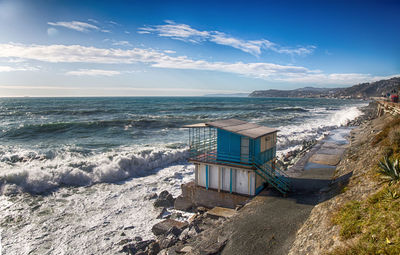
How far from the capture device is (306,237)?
8500 millimetres

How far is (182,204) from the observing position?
49.4 ft

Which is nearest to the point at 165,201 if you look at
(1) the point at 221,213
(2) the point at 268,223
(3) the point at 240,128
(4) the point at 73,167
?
(1) the point at 221,213

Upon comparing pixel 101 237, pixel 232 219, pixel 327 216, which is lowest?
pixel 101 237

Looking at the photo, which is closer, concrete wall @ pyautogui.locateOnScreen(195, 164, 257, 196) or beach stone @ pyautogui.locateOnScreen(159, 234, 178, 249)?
beach stone @ pyautogui.locateOnScreen(159, 234, 178, 249)

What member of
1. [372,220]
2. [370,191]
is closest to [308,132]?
[370,191]

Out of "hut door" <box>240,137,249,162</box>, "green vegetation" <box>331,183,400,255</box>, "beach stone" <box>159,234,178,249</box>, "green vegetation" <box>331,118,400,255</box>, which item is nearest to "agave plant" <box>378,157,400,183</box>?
"green vegetation" <box>331,118,400,255</box>

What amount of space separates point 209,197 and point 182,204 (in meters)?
1.71

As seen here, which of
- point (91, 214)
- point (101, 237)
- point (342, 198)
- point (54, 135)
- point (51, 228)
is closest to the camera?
point (342, 198)

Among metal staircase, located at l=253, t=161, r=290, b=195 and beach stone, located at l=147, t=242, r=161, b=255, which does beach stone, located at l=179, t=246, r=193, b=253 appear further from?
metal staircase, located at l=253, t=161, r=290, b=195

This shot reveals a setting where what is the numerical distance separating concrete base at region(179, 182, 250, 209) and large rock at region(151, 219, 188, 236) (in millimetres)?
2521

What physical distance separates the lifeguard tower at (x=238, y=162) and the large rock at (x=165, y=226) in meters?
2.87

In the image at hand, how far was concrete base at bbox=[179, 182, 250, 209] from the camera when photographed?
1375cm

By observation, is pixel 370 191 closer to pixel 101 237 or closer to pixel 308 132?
pixel 101 237

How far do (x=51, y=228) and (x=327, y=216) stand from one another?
41.4ft
